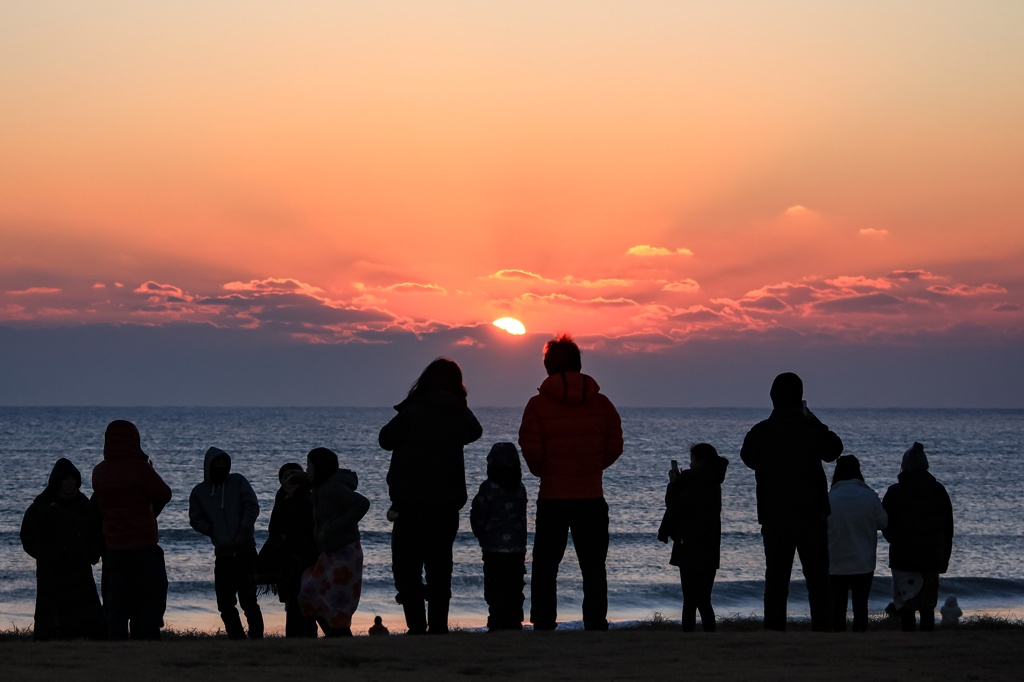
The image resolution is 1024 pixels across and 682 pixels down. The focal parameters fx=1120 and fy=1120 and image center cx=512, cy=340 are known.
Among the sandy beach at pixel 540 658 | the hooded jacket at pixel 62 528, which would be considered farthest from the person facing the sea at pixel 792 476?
the hooded jacket at pixel 62 528

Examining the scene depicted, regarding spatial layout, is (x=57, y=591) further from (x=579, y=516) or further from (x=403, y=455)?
(x=579, y=516)

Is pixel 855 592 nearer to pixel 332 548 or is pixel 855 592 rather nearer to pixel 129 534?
pixel 332 548

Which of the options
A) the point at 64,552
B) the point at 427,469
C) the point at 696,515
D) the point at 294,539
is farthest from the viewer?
the point at 696,515

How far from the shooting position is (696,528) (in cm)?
990

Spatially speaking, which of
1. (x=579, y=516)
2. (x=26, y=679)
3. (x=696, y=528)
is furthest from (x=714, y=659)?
(x=26, y=679)

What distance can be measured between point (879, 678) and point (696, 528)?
3849 millimetres

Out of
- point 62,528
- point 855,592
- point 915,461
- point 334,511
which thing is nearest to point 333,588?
point 334,511

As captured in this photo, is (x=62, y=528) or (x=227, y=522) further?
(x=227, y=522)

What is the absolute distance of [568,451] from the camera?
7797 mm

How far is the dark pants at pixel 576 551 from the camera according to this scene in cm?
789

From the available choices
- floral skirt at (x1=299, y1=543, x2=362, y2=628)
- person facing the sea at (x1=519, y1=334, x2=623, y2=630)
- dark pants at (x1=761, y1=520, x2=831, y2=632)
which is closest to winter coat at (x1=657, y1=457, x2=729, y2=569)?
dark pants at (x1=761, y1=520, x2=831, y2=632)

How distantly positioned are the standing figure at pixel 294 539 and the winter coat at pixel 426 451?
1.13 m

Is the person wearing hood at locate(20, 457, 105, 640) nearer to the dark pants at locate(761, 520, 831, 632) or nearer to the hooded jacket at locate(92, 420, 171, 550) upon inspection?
the hooded jacket at locate(92, 420, 171, 550)

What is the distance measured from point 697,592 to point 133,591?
4.82 meters
